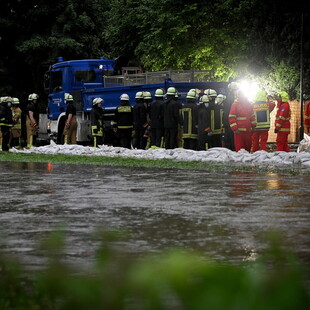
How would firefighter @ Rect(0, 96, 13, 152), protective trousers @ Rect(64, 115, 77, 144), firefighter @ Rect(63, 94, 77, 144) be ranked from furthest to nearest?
1. protective trousers @ Rect(64, 115, 77, 144)
2. firefighter @ Rect(63, 94, 77, 144)
3. firefighter @ Rect(0, 96, 13, 152)

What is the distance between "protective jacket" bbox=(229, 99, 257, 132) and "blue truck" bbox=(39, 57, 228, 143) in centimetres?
660

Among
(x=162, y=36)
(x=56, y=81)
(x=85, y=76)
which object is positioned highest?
(x=162, y=36)

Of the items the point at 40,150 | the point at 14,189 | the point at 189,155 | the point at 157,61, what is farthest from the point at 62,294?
the point at 157,61

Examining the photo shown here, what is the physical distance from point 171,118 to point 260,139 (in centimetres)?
336

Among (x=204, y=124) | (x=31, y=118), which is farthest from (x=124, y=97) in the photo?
(x=31, y=118)

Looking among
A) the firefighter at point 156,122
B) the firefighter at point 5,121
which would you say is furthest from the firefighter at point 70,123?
the firefighter at point 156,122

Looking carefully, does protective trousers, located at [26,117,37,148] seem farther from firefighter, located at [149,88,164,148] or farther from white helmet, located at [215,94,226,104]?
white helmet, located at [215,94,226,104]

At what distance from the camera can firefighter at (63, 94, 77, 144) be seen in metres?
32.5

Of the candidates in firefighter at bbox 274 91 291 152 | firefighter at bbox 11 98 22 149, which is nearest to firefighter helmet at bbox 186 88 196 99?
firefighter at bbox 274 91 291 152

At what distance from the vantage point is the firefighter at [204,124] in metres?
27.0

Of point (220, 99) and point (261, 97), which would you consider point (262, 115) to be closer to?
point (261, 97)

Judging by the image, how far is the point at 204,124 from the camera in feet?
88.5

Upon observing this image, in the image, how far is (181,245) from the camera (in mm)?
7617

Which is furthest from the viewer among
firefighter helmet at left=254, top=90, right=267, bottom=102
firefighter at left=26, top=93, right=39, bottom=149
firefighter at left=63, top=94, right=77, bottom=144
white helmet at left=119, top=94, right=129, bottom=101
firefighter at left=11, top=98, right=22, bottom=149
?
firefighter at left=11, top=98, right=22, bottom=149
